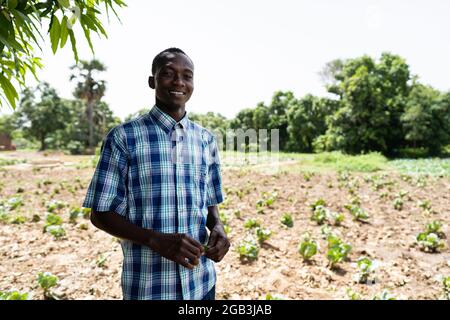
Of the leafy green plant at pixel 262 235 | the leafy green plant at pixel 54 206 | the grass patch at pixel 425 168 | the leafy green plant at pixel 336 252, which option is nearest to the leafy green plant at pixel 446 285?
the leafy green plant at pixel 336 252

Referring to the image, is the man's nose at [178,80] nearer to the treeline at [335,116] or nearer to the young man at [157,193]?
the young man at [157,193]

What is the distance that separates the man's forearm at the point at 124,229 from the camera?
1.42m

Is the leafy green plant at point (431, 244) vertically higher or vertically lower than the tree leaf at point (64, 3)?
lower

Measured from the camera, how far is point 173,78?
5.12ft

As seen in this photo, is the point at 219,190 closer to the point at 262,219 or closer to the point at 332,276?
the point at 332,276

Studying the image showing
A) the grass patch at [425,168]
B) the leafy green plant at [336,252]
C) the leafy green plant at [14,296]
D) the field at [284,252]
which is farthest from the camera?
the grass patch at [425,168]

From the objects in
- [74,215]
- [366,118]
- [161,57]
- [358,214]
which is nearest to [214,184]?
[161,57]

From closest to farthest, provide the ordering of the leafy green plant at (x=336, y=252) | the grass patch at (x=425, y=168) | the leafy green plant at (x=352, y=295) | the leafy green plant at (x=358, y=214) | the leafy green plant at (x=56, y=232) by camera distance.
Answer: the leafy green plant at (x=352, y=295) → the leafy green plant at (x=336, y=252) → the leafy green plant at (x=56, y=232) → the leafy green plant at (x=358, y=214) → the grass patch at (x=425, y=168)

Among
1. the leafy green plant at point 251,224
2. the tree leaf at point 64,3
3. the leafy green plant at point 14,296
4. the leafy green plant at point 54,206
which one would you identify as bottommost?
the leafy green plant at point 251,224

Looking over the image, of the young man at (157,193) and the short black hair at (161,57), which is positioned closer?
the young man at (157,193)

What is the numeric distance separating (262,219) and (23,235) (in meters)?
4.46

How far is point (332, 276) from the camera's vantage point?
14.0ft

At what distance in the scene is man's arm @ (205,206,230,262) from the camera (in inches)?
62.5
